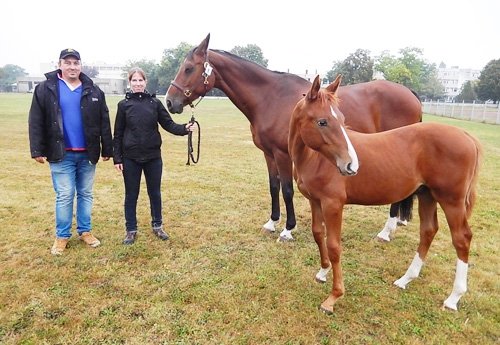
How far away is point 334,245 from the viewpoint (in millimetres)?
2877

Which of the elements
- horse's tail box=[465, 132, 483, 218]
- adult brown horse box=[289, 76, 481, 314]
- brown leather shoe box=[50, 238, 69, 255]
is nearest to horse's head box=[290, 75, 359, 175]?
adult brown horse box=[289, 76, 481, 314]

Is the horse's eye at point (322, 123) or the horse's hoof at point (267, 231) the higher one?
the horse's eye at point (322, 123)

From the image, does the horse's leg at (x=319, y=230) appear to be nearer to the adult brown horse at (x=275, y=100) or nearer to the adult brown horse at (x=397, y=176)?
the adult brown horse at (x=397, y=176)

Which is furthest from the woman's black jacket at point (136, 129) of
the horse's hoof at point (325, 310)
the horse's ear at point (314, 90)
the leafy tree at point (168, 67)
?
the leafy tree at point (168, 67)

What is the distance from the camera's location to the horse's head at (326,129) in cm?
239

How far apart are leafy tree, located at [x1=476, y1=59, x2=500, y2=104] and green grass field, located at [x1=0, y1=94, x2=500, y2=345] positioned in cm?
4906

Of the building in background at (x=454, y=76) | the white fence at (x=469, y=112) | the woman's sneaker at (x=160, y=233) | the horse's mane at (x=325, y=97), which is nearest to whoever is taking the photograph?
the horse's mane at (x=325, y=97)

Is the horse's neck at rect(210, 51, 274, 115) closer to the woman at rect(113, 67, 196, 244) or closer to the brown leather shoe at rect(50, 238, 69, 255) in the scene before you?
the woman at rect(113, 67, 196, 244)

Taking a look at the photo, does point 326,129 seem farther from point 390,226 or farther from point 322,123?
point 390,226

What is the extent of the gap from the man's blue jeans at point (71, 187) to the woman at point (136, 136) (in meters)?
0.40

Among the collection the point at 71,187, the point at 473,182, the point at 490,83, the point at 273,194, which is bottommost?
the point at 273,194

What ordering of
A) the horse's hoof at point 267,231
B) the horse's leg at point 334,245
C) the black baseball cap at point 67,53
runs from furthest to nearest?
the horse's hoof at point 267,231 → the black baseball cap at point 67,53 → the horse's leg at point 334,245

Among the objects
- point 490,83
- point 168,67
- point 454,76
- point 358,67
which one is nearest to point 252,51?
point 168,67

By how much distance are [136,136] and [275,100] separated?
6.18ft
